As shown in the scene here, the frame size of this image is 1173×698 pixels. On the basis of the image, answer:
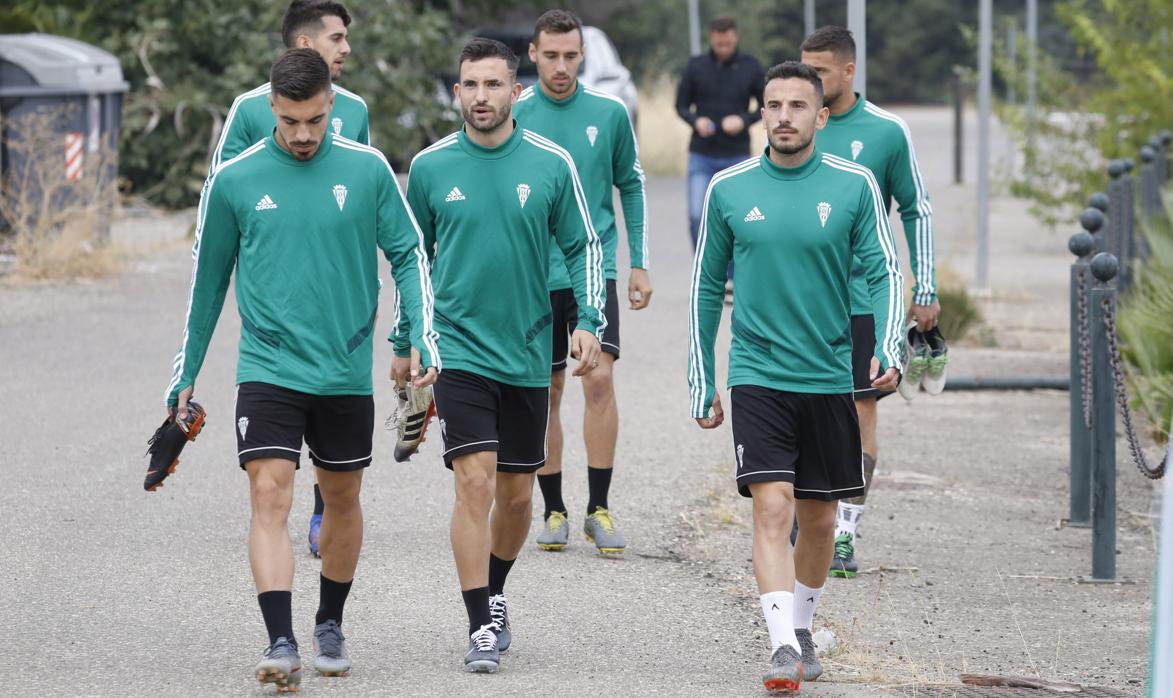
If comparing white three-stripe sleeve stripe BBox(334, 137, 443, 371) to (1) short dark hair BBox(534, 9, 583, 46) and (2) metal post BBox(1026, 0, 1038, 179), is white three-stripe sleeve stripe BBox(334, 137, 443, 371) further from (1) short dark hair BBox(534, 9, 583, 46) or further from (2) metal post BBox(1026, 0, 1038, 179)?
(2) metal post BBox(1026, 0, 1038, 179)

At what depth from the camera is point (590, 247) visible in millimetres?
6336

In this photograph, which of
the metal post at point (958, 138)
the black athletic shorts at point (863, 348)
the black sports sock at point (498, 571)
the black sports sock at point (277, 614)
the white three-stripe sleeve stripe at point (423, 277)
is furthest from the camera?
the metal post at point (958, 138)

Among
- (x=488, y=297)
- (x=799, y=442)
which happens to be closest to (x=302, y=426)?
(x=488, y=297)

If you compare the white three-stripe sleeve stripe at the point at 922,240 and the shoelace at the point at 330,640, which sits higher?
the white three-stripe sleeve stripe at the point at 922,240

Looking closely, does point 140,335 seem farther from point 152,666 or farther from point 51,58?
point 152,666

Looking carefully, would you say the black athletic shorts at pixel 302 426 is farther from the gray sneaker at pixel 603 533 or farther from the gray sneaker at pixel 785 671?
the gray sneaker at pixel 603 533

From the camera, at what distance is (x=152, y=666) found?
19.6ft

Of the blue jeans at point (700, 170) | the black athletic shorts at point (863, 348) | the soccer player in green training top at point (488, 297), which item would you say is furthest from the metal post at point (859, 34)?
the blue jeans at point (700, 170)

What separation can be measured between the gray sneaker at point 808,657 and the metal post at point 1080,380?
2.73 m

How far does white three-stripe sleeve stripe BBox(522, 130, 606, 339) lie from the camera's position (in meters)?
6.23

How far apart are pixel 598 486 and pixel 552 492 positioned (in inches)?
7.4

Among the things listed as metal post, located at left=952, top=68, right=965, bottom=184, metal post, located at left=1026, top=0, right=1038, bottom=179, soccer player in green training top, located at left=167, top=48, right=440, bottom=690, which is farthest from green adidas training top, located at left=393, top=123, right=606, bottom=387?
metal post, located at left=952, top=68, right=965, bottom=184

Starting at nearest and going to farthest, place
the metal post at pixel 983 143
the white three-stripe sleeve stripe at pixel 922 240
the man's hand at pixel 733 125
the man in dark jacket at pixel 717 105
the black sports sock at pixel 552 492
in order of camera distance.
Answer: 1. the white three-stripe sleeve stripe at pixel 922 240
2. the black sports sock at pixel 552 492
3. the man's hand at pixel 733 125
4. the man in dark jacket at pixel 717 105
5. the metal post at pixel 983 143

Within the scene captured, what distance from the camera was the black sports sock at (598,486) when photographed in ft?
25.7
